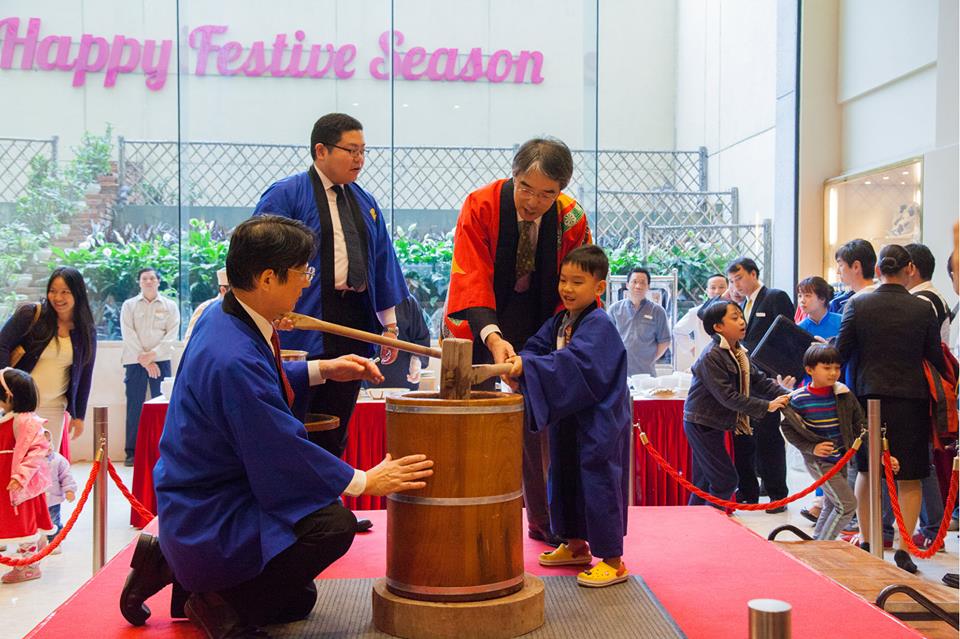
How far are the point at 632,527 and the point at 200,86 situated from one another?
5.61m

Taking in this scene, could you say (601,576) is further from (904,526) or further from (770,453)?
(770,453)

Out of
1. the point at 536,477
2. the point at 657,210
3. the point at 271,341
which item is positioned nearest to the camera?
the point at 271,341

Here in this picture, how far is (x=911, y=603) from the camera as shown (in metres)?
3.29

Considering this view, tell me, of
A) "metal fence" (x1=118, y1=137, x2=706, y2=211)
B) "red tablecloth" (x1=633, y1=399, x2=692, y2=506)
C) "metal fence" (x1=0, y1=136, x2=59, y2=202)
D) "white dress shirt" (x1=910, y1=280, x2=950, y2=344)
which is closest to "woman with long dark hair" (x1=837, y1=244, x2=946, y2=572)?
"white dress shirt" (x1=910, y1=280, x2=950, y2=344)

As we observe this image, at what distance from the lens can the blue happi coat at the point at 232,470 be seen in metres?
2.24

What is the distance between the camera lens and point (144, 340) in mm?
7316

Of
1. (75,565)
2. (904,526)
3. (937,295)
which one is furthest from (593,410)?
(75,565)

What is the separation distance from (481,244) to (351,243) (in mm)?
498

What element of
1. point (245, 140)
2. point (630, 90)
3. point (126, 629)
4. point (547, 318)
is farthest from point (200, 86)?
point (126, 629)

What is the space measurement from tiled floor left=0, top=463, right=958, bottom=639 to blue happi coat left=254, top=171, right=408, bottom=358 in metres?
1.48

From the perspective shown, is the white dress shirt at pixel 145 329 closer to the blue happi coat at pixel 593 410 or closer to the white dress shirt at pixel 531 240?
the white dress shirt at pixel 531 240

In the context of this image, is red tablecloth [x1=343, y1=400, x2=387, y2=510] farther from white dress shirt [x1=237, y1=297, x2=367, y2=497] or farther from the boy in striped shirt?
white dress shirt [x1=237, y1=297, x2=367, y2=497]

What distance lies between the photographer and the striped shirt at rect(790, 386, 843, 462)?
14.3 ft

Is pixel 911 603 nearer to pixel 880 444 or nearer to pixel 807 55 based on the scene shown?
pixel 880 444
